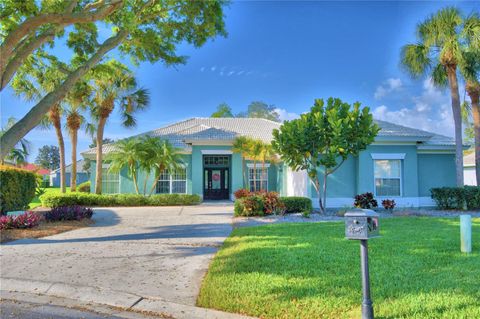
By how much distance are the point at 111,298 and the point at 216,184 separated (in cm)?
2073

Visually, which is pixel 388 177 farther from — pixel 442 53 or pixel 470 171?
pixel 470 171

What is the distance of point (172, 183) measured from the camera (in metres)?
24.5

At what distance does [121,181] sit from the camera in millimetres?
24438

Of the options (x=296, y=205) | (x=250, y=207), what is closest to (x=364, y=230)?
(x=250, y=207)

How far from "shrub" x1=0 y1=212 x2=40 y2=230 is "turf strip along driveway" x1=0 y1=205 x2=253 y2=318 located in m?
1.45

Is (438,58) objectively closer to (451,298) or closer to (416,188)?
(416,188)

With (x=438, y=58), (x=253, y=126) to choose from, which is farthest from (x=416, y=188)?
(x=253, y=126)

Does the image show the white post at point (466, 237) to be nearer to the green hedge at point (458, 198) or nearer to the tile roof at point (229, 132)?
the green hedge at point (458, 198)

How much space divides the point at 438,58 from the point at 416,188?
666 cm

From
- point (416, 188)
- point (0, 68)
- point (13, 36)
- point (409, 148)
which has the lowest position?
point (416, 188)

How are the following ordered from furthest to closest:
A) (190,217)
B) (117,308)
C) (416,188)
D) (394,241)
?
1. (416,188)
2. (190,217)
3. (394,241)
4. (117,308)

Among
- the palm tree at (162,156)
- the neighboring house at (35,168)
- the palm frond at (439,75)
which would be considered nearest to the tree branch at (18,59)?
the neighboring house at (35,168)

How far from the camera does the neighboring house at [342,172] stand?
19.4 meters

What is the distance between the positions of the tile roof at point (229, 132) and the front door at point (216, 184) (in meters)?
2.86
